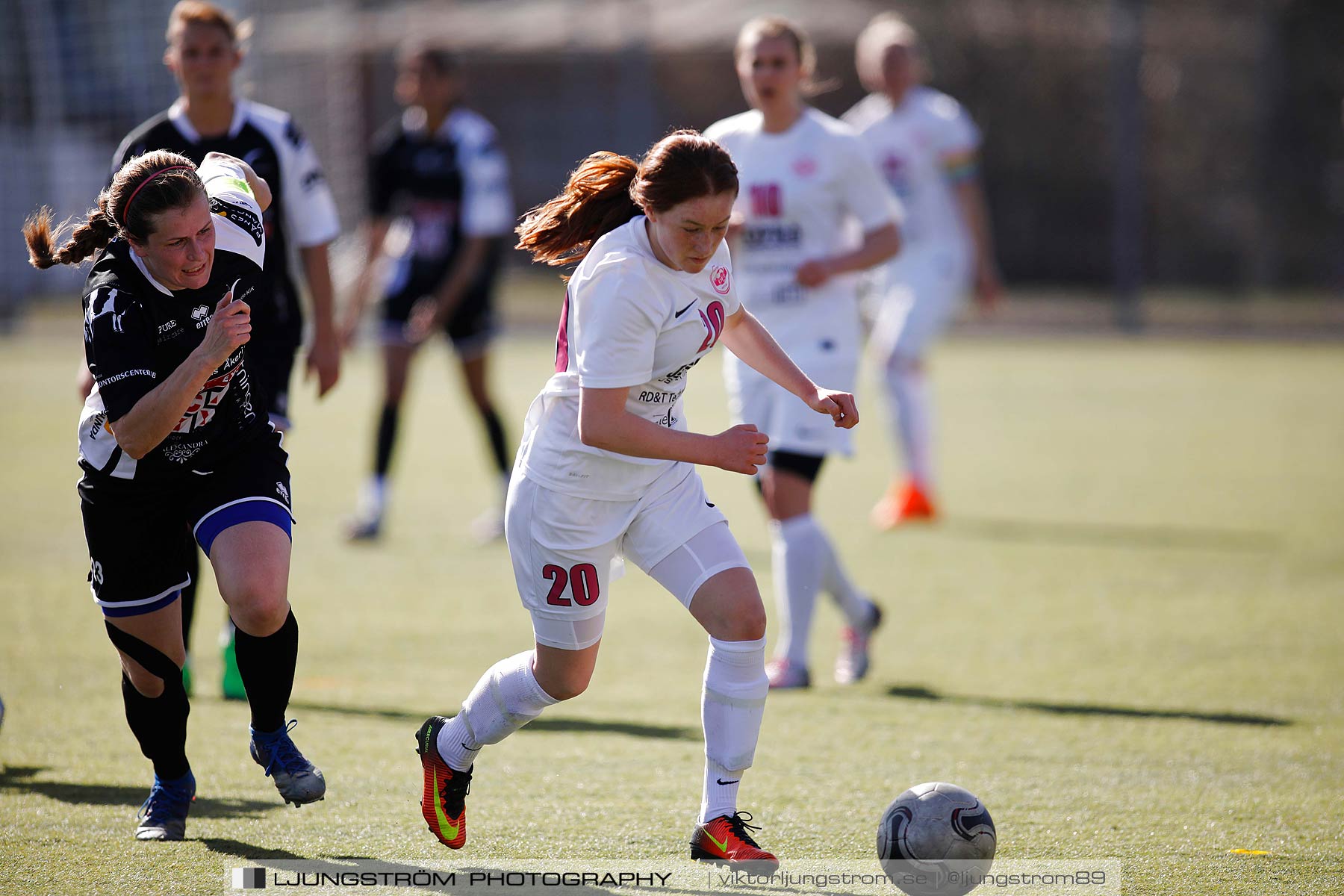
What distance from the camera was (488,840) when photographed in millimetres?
3768

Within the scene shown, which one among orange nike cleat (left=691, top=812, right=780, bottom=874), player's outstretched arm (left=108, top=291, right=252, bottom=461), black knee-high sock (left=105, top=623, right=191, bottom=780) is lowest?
orange nike cleat (left=691, top=812, right=780, bottom=874)

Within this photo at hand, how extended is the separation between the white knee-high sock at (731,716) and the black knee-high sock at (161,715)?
4.35ft

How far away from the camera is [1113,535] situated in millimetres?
8367

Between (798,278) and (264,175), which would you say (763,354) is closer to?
(798,278)

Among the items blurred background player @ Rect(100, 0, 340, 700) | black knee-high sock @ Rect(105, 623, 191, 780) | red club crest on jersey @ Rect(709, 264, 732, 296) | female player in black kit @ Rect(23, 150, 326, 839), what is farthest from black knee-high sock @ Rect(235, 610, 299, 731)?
red club crest on jersey @ Rect(709, 264, 732, 296)

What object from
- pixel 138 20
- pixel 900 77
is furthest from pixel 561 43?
pixel 900 77

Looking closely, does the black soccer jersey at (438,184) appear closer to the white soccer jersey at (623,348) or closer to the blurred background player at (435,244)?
the blurred background player at (435,244)

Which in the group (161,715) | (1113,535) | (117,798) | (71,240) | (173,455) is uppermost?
(71,240)

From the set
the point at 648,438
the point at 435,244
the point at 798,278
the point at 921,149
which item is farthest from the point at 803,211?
the point at 435,244

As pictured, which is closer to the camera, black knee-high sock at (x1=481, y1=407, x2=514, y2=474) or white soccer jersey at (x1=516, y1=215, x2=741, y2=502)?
white soccer jersey at (x1=516, y1=215, x2=741, y2=502)

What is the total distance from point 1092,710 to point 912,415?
3705 millimetres

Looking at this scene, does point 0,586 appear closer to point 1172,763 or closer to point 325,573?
point 325,573

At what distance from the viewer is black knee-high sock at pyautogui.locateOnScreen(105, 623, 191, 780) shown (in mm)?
3738

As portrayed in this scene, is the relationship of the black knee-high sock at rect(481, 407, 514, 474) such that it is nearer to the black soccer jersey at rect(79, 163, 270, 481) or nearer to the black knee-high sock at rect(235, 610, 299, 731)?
the black soccer jersey at rect(79, 163, 270, 481)
